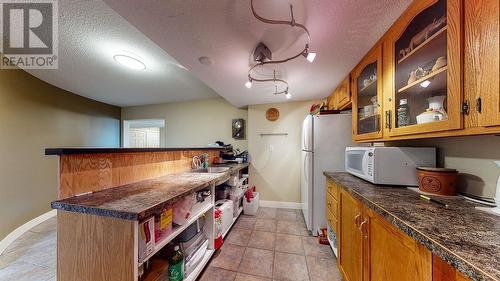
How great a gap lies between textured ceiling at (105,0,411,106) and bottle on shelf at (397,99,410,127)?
21.2 inches

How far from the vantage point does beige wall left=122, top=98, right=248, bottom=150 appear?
12.3 feet

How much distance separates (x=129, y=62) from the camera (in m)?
2.06

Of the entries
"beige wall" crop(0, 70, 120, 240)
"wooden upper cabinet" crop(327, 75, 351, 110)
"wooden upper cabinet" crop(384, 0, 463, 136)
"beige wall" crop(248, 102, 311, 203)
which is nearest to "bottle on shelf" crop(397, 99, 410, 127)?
"wooden upper cabinet" crop(384, 0, 463, 136)

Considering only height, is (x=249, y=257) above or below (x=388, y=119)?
below

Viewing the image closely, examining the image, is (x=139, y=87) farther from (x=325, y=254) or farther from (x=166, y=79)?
(x=325, y=254)

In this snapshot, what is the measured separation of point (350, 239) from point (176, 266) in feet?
4.15

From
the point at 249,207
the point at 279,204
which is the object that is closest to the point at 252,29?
the point at 249,207

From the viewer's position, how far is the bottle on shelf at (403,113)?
1178 mm

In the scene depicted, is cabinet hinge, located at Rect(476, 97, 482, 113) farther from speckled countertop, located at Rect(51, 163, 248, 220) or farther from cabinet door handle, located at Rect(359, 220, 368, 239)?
speckled countertop, located at Rect(51, 163, 248, 220)

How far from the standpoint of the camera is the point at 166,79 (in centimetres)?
269

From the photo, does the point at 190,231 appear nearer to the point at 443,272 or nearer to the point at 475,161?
the point at 443,272

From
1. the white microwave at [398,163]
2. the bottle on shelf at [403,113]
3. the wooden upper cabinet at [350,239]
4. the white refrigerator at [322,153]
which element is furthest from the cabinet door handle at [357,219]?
the white refrigerator at [322,153]

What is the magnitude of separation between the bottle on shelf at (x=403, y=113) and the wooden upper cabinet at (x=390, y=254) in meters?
0.65

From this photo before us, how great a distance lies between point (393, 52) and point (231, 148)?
279 centimetres
